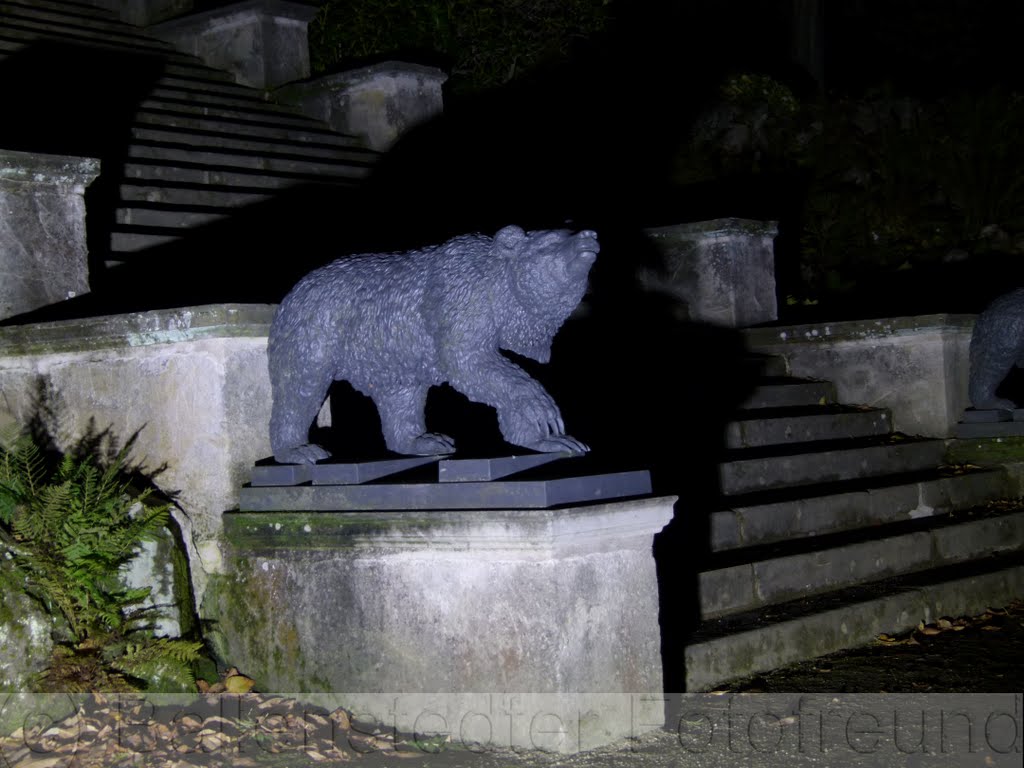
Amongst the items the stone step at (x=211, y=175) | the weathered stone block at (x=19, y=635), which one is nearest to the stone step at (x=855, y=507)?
the weathered stone block at (x=19, y=635)

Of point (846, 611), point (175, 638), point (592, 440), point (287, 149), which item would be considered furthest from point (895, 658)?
point (287, 149)

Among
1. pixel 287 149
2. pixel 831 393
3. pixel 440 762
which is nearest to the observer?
pixel 440 762

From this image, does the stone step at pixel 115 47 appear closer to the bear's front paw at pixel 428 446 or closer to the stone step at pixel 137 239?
the stone step at pixel 137 239

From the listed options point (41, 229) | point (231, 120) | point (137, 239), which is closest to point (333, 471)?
point (41, 229)

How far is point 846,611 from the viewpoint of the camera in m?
6.13

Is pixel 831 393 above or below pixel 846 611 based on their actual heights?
above

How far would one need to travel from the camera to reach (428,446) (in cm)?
529

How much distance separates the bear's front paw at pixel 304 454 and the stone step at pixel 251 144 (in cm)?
578

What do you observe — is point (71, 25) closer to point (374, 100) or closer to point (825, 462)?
point (374, 100)

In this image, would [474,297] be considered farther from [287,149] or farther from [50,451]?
[287,149]

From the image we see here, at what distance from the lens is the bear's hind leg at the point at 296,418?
512cm

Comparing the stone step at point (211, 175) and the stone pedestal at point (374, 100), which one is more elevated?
the stone pedestal at point (374, 100)

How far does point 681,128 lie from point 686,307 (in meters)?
5.52

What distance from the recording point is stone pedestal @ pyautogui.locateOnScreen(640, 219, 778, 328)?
30.2ft
